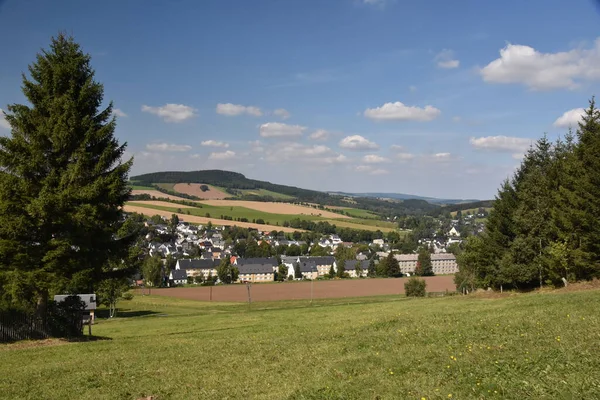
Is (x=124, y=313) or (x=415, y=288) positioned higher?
(x=415, y=288)

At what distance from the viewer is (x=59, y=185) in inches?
770

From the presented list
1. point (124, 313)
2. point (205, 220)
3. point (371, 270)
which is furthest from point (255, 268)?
point (124, 313)

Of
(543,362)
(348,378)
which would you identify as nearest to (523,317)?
(543,362)

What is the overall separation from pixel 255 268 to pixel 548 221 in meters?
111

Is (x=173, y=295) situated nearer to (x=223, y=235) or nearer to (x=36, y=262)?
(x=36, y=262)

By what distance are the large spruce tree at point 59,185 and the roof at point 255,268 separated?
11737 centimetres

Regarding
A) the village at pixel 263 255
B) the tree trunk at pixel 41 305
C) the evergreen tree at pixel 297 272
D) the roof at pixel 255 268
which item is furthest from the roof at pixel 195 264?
the tree trunk at pixel 41 305

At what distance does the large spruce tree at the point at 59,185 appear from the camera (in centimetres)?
1836

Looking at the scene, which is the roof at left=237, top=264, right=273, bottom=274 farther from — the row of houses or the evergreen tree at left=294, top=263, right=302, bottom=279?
the row of houses

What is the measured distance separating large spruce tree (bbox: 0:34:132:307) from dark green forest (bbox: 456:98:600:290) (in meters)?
28.4

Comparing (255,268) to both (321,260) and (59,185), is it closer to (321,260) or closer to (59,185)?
(321,260)

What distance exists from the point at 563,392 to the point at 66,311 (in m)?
20.7

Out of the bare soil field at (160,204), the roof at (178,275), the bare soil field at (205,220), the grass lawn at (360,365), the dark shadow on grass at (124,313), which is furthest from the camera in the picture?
the bare soil field at (160,204)

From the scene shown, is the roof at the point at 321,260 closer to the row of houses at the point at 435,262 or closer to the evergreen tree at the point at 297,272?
the evergreen tree at the point at 297,272
